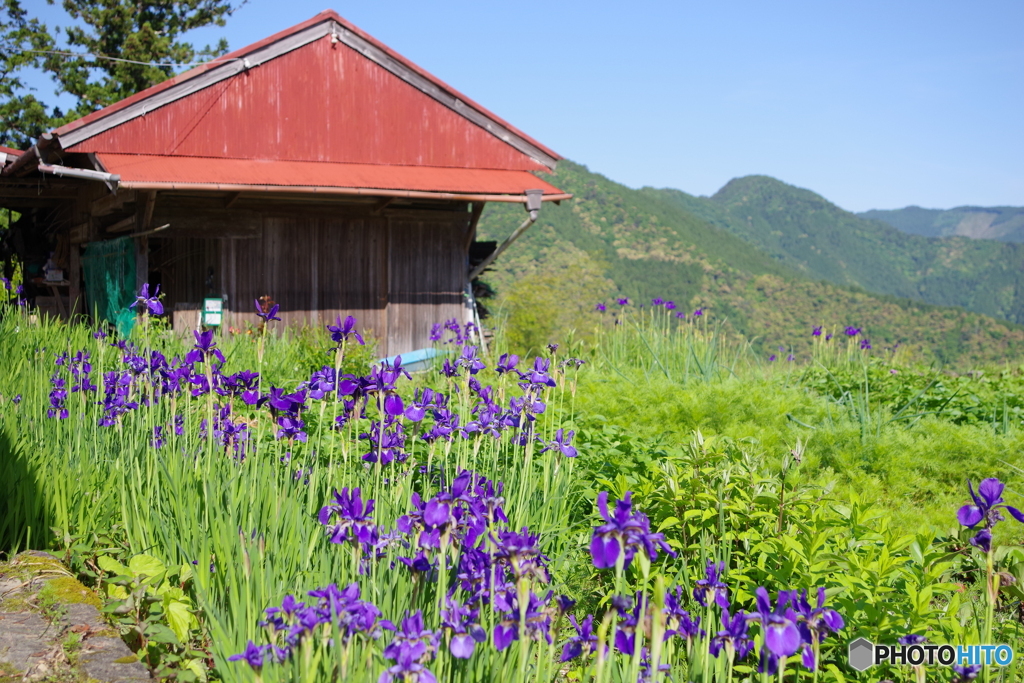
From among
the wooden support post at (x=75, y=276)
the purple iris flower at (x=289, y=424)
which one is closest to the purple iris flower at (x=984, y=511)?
the purple iris flower at (x=289, y=424)

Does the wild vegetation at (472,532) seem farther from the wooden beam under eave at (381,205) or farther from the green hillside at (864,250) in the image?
the green hillside at (864,250)

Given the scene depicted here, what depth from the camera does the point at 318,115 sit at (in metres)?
12.0

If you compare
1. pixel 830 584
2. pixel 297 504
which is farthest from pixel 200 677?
pixel 830 584

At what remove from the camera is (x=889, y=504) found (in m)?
5.09

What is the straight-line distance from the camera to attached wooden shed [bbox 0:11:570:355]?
10.8m

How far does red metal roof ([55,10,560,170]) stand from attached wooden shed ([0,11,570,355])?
0.02 meters

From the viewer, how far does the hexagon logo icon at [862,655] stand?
8.63 feet

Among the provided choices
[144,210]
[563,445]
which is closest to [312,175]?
[144,210]

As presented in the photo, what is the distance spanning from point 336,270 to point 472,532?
10466 millimetres

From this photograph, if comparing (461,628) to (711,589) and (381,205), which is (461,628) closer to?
(711,589)

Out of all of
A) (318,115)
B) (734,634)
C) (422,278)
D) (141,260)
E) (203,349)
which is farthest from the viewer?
(422,278)

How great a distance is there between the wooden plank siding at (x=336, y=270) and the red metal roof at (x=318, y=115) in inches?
40.1

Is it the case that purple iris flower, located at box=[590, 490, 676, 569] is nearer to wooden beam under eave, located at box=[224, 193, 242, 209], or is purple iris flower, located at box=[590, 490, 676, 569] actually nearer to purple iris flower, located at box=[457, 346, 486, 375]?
purple iris flower, located at box=[457, 346, 486, 375]

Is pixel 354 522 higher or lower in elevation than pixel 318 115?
lower
